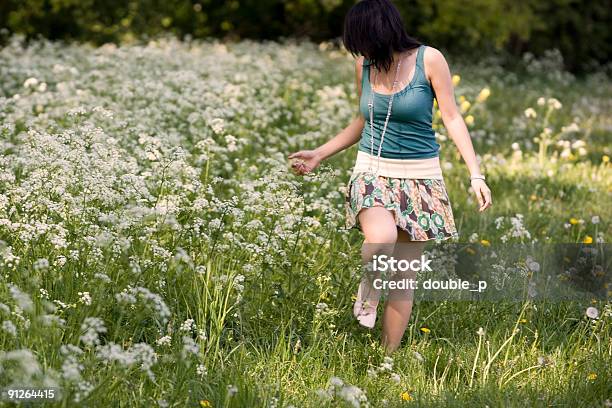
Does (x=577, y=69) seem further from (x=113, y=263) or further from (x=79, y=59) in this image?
(x=113, y=263)

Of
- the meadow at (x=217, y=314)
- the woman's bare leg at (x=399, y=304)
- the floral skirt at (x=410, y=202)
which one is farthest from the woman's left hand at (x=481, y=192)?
the meadow at (x=217, y=314)

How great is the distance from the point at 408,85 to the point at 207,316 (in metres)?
1.32

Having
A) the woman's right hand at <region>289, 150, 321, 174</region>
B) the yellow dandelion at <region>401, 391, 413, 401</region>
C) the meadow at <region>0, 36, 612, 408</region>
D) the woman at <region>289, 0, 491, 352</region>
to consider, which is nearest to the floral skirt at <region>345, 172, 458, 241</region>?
the woman at <region>289, 0, 491, 352</region>

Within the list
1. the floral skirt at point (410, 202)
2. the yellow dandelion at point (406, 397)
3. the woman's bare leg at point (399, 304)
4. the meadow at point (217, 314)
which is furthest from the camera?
the woman's bare leg at point (399, 304)

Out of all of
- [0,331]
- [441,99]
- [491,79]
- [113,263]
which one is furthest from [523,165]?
[491,79]

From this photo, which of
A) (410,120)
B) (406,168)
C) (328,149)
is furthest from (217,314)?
(410,120)

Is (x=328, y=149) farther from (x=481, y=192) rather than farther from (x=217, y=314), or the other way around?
(x=217, y=314)

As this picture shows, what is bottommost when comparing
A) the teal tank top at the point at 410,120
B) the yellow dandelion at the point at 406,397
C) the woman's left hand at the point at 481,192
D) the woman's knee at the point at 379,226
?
the yellow dandelion at the point at 406,397

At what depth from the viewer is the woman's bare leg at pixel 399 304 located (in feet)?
14.0

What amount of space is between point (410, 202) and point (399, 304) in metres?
0.45

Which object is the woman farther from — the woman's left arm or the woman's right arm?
the woman's right arm

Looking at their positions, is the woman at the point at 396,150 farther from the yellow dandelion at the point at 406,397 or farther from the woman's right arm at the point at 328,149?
the yellow dandelion at the point at 406,397

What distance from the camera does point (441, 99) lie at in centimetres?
421

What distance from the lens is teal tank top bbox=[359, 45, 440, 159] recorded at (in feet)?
13.9
